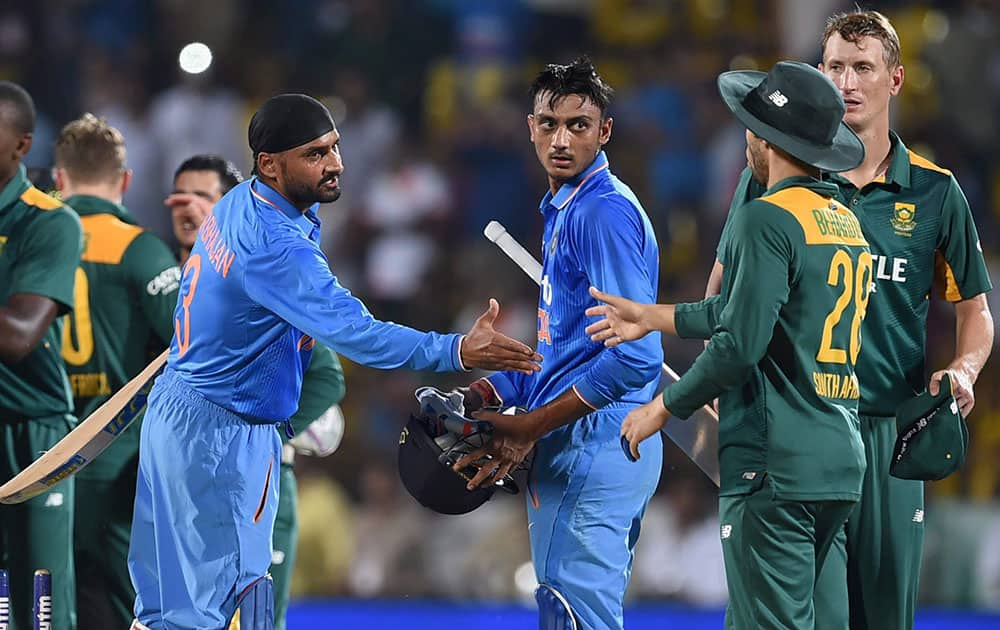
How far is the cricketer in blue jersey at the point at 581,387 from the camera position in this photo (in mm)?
4594

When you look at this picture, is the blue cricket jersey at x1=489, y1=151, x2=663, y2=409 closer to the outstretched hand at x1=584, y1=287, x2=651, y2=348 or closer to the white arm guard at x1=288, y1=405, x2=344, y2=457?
the outstretched hand at x1=584, y1=287, x2=651, y2=348

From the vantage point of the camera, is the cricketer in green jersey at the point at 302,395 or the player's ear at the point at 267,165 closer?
the player's ear at the point at 267,165

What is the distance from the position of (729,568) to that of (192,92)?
809 centimetres

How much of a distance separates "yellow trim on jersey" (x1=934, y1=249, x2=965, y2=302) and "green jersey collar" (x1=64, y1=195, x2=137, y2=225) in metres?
3.34

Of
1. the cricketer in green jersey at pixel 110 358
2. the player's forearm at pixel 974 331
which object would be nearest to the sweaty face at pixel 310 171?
the cricketer in green jersey at pixel 110 358

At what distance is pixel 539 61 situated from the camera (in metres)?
11.1

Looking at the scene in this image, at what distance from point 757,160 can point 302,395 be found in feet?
7.41

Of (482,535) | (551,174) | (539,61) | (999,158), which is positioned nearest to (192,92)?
(539,61)

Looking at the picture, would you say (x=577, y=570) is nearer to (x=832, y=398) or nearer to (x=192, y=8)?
(x=832, y=398)

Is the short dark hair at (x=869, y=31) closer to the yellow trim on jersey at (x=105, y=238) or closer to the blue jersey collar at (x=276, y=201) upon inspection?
the blue jersey collar at (x=276, y=201)

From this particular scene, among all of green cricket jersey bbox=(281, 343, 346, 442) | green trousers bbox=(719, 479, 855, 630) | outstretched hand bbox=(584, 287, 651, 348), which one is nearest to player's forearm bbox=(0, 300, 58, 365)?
green cricket jersey bbox=(281, 343, 346, 442)

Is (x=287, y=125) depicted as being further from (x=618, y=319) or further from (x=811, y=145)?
(x=811, y=145)

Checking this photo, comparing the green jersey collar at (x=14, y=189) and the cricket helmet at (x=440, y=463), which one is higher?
the green jersey collar at (x=14, y=189)

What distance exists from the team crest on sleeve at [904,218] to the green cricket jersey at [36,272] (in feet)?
9.46
